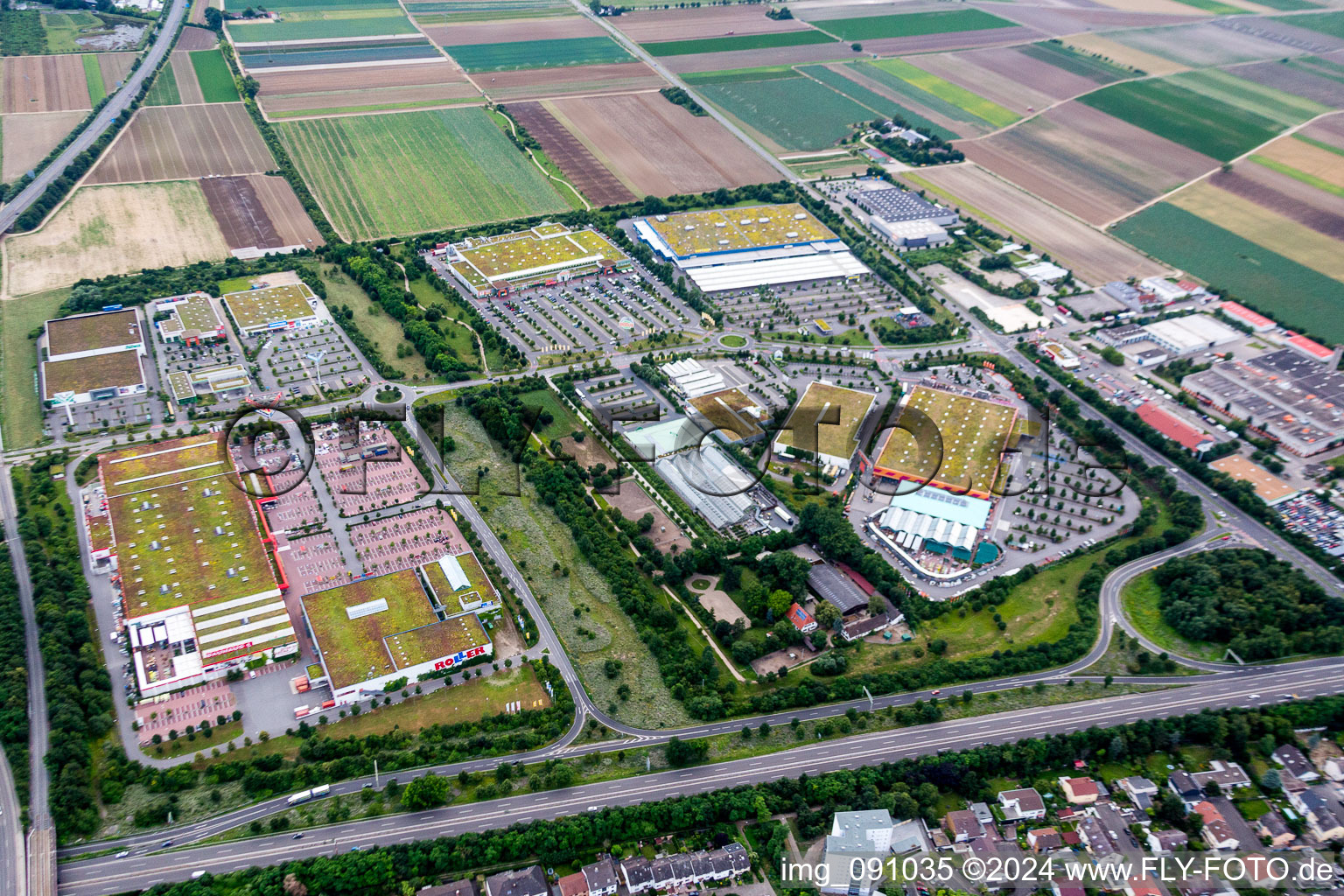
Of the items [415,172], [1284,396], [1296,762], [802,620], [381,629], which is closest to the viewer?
[1296,762]

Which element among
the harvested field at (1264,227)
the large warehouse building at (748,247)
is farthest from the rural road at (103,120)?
the harvested field at (1264,227)

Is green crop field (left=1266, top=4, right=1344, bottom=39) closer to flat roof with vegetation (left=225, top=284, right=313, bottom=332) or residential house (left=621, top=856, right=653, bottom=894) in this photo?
flat roof with vegetation (left=225, top=284, right=313, bottom=332)

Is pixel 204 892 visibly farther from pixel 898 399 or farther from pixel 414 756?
pixel 898 399

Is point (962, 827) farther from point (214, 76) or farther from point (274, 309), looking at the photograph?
point (214, 76)

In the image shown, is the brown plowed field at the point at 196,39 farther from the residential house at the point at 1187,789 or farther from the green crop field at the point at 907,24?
the residential house at the point at 1187,789

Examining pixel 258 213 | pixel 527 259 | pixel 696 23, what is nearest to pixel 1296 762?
pixel 527 259
